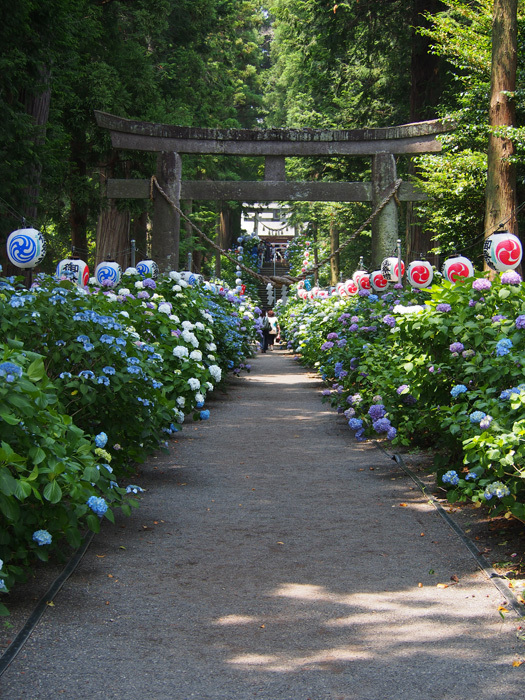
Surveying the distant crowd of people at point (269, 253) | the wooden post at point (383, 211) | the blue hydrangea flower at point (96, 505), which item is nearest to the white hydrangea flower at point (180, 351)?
the blue hydrangea flower at point (96, 505)

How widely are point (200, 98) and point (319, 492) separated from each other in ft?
64.2

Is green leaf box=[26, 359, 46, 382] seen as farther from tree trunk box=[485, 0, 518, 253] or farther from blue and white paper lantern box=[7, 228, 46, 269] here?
tree trunk box=[485, 0, 518, 253]

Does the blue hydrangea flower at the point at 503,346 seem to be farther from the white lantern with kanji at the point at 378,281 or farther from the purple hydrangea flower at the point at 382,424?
the white lantern with kanji at the point at 378,281

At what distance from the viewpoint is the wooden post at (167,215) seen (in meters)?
14.6

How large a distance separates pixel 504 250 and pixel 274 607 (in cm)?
759

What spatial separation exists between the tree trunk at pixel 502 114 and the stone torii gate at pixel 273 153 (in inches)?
102

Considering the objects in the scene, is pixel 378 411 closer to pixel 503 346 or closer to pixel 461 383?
pixel 461 383

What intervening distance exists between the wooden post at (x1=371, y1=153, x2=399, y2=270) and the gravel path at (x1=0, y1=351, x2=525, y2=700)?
8.34 metres

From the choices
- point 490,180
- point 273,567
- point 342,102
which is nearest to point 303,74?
point 342,102

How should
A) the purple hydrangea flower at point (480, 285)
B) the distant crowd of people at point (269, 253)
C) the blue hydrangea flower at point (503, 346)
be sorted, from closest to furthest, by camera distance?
1. the blue hydrangea flower at point (503, 346)
2. the purple hydrangea flower at point (480, 285)
3. the distant crowd of people at point (269, 253)

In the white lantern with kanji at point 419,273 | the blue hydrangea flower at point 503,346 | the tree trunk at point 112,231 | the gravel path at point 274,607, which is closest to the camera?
the gravel path at point 274,607

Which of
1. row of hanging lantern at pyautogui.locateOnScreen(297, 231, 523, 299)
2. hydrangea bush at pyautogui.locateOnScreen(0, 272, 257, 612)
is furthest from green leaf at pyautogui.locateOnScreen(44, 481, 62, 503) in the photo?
row of hanging lantern at pyautogui.locateOnScreen(297, 231, 523, 299)

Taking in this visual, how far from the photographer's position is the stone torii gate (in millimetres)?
14258

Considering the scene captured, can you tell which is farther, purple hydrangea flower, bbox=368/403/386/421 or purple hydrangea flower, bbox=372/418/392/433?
purple hydrangea flower, bbox=368/403/386/421
